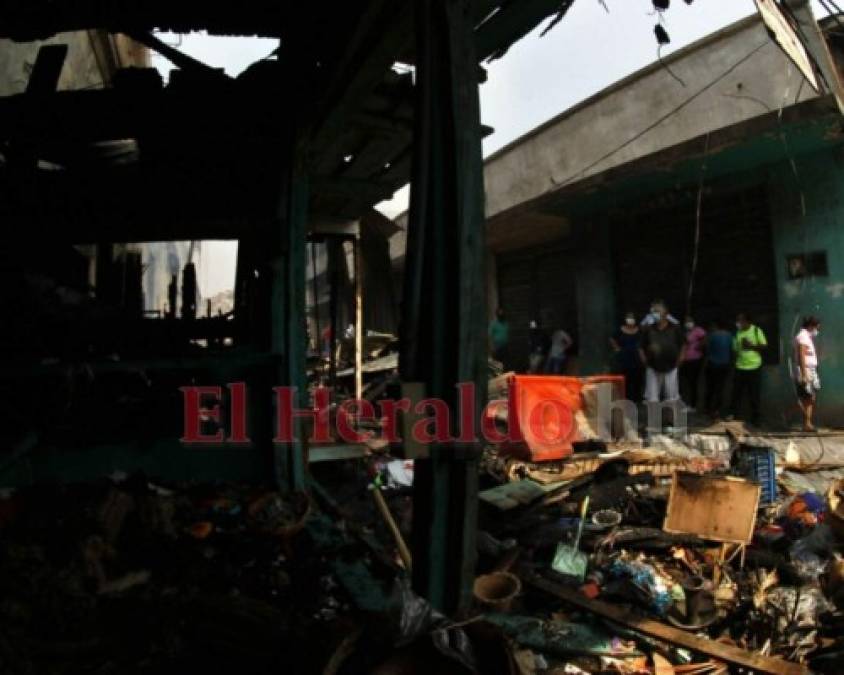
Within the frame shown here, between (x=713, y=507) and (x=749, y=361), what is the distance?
556 cm

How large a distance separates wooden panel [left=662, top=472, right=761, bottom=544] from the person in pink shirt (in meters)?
5.57

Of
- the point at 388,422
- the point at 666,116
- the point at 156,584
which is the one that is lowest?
the point at 156,584

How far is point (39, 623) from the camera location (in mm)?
2488

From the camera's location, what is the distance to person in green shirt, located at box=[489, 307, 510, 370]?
1396cm

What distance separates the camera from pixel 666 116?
9.93 m

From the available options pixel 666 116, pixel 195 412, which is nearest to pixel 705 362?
pixel 666 116

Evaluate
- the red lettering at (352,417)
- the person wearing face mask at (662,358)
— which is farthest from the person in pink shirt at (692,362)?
the red lettering at (352,417)

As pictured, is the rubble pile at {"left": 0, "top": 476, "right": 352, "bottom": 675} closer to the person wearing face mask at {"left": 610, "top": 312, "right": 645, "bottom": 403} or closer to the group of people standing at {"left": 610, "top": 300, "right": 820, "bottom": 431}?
the group of people standing at {"left": 610, "top": 300, "right": 820, "bottom": 431}

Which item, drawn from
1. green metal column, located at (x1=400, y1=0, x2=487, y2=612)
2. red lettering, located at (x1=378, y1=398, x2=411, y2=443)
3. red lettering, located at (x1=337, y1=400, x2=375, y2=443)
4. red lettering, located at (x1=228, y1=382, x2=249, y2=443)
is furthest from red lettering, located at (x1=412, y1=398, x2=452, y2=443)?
red lettering, located at (x1=337, y1=400, x2=375, y2=443)

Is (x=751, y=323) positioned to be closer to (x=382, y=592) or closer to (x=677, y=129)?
(x=677, y=129)

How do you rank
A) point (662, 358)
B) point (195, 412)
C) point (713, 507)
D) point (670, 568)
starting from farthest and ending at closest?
point (662, 358)
point (713, 507)
point (670, 568)
point (195, 412)

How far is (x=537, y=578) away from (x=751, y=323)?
25.7ft

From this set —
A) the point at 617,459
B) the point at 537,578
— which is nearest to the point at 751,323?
the point at 617,459

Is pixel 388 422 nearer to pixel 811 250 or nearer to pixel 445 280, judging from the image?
pixel 445 280
